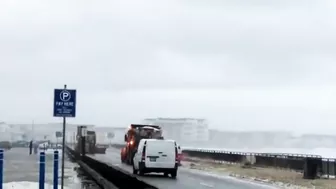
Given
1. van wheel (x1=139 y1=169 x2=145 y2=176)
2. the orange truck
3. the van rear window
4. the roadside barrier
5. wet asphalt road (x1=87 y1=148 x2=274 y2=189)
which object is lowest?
wet asphalt road (x1=87 y1=148 x2=274 y2=189)

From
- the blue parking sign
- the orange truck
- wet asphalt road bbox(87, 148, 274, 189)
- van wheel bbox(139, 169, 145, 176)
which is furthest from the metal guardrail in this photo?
the blue parking sign

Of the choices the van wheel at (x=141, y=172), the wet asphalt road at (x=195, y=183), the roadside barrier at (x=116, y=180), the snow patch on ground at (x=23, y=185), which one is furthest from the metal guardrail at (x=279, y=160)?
the snow patch on ground at (x=23, y=185)

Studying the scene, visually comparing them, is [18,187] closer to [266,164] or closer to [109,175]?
[109,175]

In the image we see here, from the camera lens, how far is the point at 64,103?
63.9 feet

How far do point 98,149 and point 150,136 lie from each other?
44.9 meters

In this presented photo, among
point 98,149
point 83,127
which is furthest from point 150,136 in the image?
point 98,149

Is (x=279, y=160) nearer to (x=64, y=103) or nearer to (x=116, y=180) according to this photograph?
(x=116, y=180)

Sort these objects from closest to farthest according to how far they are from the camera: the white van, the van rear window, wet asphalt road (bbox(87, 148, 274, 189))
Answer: wet asphalt road (bbox(87, 148, 274, 189)) → the white van → the van rear window

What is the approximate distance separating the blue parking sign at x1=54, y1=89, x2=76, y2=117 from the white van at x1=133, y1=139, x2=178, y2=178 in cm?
1806

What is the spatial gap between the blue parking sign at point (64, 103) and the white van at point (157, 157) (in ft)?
59.2

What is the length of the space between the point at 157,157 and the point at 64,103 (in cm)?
1837

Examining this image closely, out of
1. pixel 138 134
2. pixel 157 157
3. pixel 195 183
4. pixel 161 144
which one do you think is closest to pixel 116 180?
pixel 195 183

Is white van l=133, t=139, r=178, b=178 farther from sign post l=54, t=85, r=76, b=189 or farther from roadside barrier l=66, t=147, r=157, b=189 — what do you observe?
sign post l=54, t=85, r=76, b=189

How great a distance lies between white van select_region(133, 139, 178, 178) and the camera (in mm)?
37312
